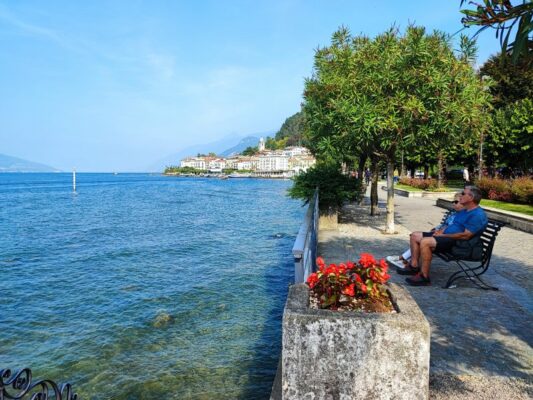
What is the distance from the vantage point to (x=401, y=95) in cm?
1047

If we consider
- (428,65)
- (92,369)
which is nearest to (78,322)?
(92,369)

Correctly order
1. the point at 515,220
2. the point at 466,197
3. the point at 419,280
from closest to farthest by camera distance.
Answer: the point at 466,197 < the point at 419,280 < the point at 515,220

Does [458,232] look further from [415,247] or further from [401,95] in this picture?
[401,95]

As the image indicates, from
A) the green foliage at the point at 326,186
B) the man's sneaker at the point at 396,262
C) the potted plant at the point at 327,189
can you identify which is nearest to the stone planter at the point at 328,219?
the potted plant at the point at 327,189

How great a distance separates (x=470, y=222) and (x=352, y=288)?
4292 mm

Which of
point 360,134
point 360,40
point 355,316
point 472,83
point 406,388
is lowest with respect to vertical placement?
point 406,388

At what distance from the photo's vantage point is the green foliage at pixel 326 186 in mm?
13430

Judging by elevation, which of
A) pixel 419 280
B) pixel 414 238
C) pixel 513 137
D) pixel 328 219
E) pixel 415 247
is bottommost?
pixel 419 280

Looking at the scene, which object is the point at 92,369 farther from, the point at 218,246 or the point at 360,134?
the point at 218,246

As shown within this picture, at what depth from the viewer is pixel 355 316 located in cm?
290

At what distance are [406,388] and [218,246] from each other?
14.6 meters

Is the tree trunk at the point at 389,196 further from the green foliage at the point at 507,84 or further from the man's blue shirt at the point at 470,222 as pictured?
the green foliage at the point at 507,84

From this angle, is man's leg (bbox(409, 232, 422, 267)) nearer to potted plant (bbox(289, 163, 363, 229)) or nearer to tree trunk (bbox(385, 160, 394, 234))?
tree trunk (bbox(385, 160, 394, 234))

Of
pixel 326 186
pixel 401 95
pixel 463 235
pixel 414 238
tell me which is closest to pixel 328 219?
pixel 326 186
